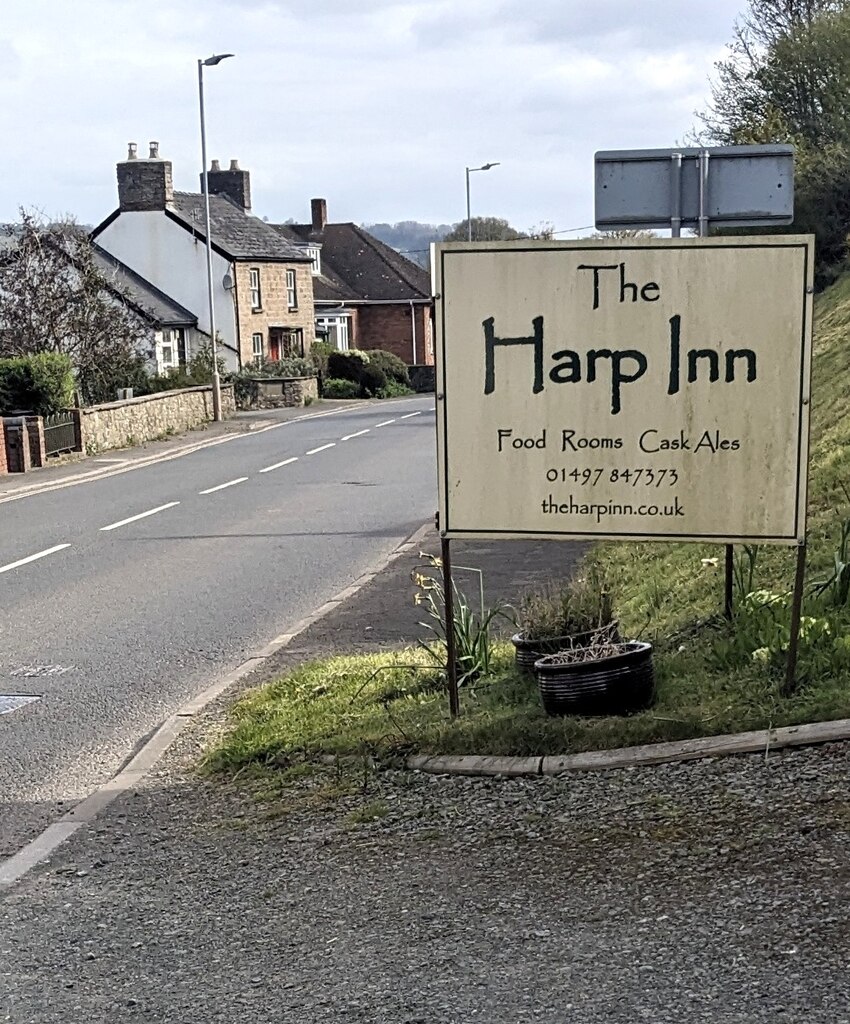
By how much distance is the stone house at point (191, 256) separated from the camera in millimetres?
57469

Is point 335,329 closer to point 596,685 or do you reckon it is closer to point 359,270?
point 359,270

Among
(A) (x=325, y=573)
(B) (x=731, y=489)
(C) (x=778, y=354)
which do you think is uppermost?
(C) (x=778, y=354)

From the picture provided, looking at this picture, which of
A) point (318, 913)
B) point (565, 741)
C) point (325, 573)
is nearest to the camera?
point (318, 913)

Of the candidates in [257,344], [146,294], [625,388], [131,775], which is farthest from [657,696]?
[257,344]

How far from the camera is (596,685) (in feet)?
21.8

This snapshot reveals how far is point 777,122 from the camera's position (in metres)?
33.8

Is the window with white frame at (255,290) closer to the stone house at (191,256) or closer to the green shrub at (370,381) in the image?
the stone house at (191,256)

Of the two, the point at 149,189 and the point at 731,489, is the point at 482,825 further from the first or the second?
the point at 149,189

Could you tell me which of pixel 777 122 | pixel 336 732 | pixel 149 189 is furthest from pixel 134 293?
pixel 336 732

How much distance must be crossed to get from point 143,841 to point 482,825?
5.06ft

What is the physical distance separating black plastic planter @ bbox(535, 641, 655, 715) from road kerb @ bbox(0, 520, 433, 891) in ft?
7.24

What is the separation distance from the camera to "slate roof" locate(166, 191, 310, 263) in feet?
190

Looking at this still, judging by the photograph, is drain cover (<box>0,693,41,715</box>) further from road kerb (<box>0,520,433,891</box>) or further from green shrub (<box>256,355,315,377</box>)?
green shrub (<box>256,355,315,377</box>)

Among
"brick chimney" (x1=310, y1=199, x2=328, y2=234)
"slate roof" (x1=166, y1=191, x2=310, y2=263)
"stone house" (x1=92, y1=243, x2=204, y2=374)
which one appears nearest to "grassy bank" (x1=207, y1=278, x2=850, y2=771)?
"stone house" (x1=92, y1=243, x2=204, y2=374)
